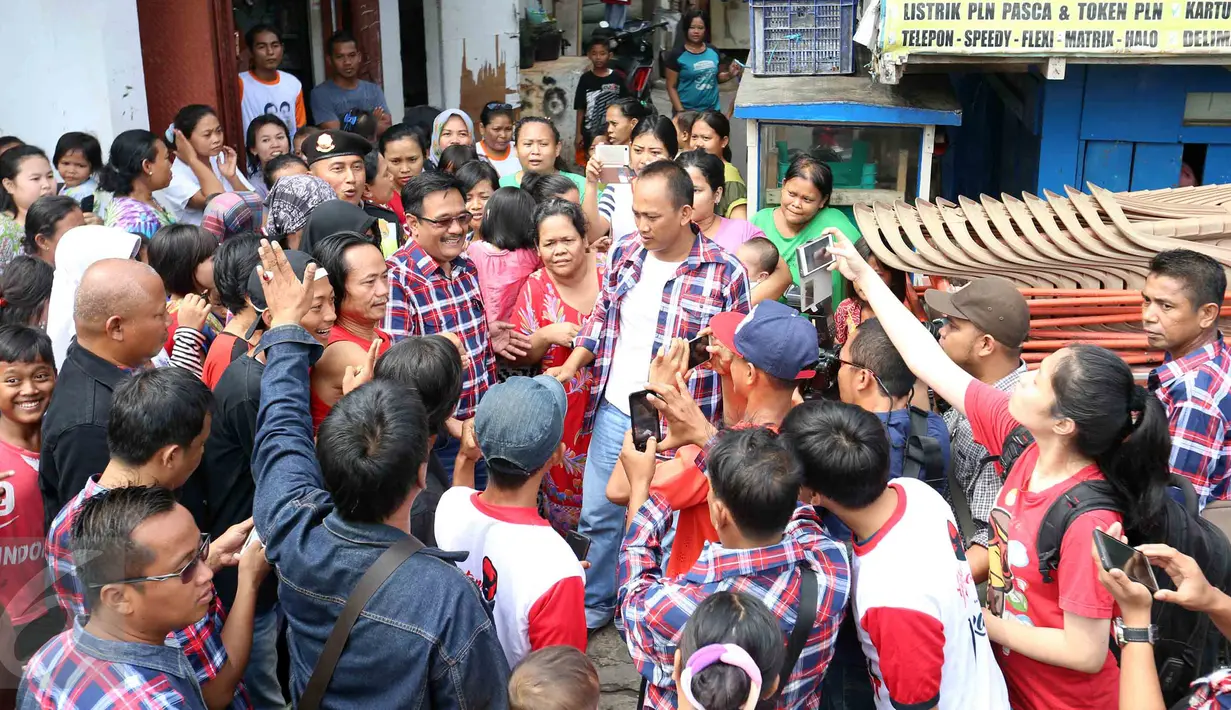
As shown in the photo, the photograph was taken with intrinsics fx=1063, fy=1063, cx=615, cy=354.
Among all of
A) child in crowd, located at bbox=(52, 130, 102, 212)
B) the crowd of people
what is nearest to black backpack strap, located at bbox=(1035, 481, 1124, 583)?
the crowd of people

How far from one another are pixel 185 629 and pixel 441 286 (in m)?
1.95

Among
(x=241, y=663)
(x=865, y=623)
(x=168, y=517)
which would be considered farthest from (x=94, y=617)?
(x=865, y=623)

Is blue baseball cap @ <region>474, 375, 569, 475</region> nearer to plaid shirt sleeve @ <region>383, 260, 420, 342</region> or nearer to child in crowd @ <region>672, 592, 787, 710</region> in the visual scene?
child in crowd @ <region>672, 592, 787, 710</region>

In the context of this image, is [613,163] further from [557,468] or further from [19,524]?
[19,524]

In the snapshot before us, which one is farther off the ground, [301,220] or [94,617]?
[301,220]

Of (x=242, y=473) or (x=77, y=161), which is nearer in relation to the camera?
(x=242, y=473)

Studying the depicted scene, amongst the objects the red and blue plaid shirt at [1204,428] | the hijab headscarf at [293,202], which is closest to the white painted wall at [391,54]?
the hijab headscarf at [293,202]

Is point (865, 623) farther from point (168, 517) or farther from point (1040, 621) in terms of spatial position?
point (168, 517)

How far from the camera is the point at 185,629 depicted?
7.62ft

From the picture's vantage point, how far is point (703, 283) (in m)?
3.97

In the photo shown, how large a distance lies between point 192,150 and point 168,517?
14.3ft

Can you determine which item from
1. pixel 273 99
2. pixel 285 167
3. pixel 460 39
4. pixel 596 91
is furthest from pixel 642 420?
pixel 460 39

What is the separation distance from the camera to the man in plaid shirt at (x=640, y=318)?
3945mm

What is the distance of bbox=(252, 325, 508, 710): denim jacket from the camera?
2125 millimetres
